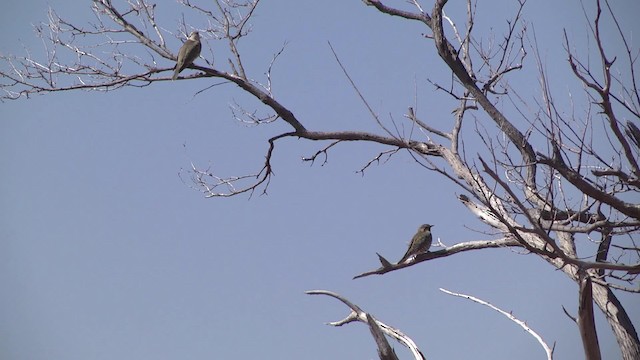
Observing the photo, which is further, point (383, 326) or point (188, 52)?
point (188, 52)

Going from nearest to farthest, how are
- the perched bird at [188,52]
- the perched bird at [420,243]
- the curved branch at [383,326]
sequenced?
the curved branch at [383,326] < the perched bird at [188,52] < the perched bird at [420,243]

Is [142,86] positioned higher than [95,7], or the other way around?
[95,7]

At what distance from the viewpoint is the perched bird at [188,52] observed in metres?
6.42

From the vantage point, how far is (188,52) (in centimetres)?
A: 654

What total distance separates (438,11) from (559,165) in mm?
2180

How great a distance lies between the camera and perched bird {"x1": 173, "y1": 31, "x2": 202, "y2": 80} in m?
6.42

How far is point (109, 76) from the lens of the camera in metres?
6.43

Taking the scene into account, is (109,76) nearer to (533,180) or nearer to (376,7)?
(376,7)

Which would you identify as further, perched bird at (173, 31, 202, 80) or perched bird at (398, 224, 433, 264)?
perched bird at (398, 224, 433, 264)

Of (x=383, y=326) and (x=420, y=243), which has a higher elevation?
(x=420, y=243)

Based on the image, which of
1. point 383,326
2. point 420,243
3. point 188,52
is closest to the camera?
point 383,326

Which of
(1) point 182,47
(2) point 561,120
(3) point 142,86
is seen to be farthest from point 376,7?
(2) point 561,120

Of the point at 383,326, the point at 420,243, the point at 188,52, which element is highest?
the point at 188,52

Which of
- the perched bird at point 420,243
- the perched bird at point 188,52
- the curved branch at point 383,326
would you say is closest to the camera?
the curved branch at point 383,326
